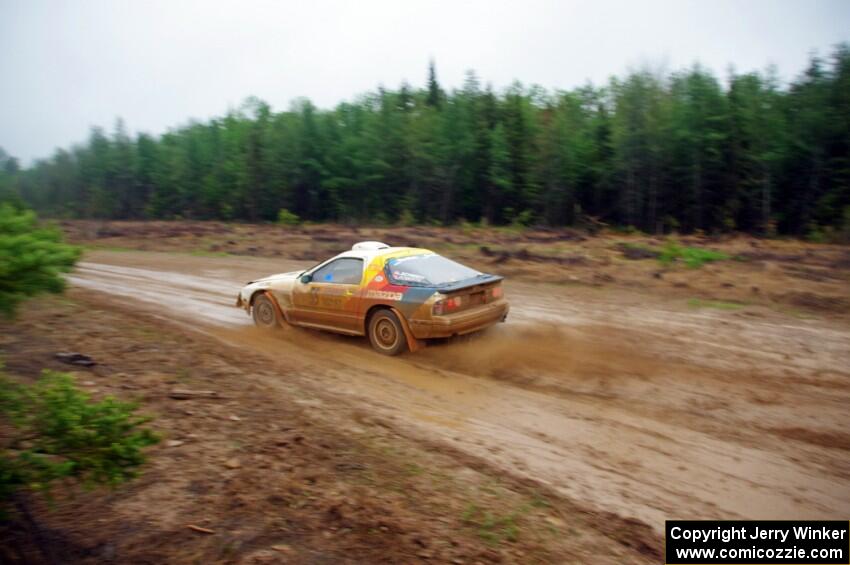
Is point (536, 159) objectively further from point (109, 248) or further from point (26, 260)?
point (26, 260)

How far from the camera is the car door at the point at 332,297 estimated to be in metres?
9.12

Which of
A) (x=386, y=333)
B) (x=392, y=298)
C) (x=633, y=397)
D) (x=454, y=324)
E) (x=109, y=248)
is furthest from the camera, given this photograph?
(x=109, y=248)

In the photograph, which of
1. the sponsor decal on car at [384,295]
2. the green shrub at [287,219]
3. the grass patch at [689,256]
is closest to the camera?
the sponsor decal on car at [384,295]

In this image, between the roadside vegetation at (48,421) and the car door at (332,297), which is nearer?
the roadside vegetation at (48,421)

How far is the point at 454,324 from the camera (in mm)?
8258

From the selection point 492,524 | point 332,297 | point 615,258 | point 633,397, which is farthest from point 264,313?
point 615,258

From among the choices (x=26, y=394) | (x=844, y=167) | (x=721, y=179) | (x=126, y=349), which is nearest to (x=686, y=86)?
(x=721, y=179)

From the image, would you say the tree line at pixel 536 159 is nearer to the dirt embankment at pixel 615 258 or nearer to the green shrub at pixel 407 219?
the green shrub at pixel 407 219

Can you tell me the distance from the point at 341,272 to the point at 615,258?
9571 millimetres

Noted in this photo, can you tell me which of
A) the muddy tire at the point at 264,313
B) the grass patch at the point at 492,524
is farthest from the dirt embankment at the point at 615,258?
the grass patch at the point at 492,524

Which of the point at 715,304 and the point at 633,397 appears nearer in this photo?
the point at 633,397

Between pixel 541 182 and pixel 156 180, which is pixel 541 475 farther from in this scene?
pixel 156 180

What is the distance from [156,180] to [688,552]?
52.3 m

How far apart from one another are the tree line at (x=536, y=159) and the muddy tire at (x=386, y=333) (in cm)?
2028
